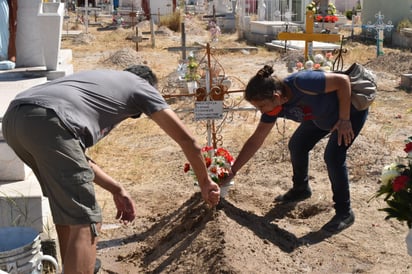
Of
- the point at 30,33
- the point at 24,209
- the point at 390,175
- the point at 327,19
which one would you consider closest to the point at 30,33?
the point at 30,33

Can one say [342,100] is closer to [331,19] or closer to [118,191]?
[118,191]

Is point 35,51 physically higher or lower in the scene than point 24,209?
higher

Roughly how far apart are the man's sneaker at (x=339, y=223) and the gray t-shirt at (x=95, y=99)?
6.14ft

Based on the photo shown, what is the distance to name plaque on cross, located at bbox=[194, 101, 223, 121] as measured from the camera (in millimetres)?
4317

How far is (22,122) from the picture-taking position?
8.59ft

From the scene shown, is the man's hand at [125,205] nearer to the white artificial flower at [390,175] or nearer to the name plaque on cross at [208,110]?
the name plaque on cross at [208,110]

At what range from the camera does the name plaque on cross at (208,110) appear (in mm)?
4317

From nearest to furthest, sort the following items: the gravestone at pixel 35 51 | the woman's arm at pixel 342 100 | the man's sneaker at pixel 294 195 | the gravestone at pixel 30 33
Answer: the woman's arm at pixel 342 100 < the man's sneaker at pixel 294 195 < the gravestone at pixel 35 51 < the gravestone at pixel 30 33

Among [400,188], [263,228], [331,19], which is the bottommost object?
[263,228]

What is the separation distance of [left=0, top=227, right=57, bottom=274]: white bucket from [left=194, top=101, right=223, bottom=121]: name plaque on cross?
5.27ft

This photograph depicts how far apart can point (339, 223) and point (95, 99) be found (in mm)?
2174

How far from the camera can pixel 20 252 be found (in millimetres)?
2904

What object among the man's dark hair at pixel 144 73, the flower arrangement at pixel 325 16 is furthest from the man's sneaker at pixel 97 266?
the flower arrangement at pixel 325 16

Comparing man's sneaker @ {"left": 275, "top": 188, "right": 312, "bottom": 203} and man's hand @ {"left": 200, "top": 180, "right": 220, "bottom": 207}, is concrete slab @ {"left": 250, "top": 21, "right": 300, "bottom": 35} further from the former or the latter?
man's hand @ {"left": 200, "top": 180, "right": 220, "bottom": 207}
